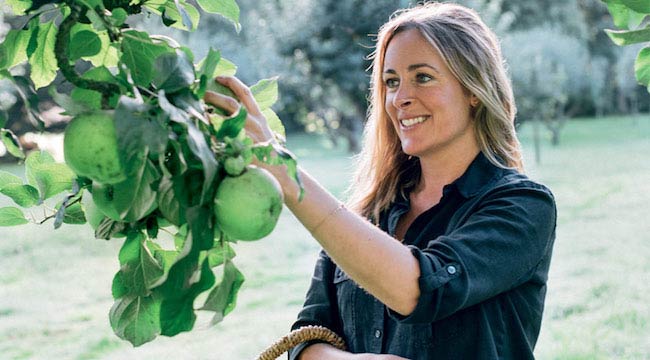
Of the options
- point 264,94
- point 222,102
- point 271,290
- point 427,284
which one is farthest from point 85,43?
point 271,290

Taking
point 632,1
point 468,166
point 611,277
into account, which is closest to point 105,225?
point 632,1

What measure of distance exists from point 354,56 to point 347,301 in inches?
529

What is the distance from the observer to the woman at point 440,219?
1.35 m

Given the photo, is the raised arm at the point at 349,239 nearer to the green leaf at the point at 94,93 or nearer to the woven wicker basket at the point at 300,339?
the green leaf at the point at 94,93

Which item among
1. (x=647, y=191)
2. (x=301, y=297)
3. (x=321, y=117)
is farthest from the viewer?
(x=321, y=117)

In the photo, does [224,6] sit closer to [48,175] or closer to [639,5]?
[48,175]

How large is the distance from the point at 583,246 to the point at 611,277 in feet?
4.52

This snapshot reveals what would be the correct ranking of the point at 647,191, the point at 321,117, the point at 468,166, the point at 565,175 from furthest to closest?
the point at 321,117 → the point at 565,175 → the point at 647,191 → the point at 468,166

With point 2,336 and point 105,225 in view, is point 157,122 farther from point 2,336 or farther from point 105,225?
point 2,336

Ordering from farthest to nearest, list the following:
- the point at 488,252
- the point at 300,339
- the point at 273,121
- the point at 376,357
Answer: the point at 300,339, the point at 376,357, the point at 488,252, the point at 273,121

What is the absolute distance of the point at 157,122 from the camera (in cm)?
77

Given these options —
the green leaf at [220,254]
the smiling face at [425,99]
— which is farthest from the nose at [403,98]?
the green leaf at [220,254]

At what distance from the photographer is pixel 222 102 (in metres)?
0.92

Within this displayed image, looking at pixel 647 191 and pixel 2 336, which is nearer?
pixel 2 336
